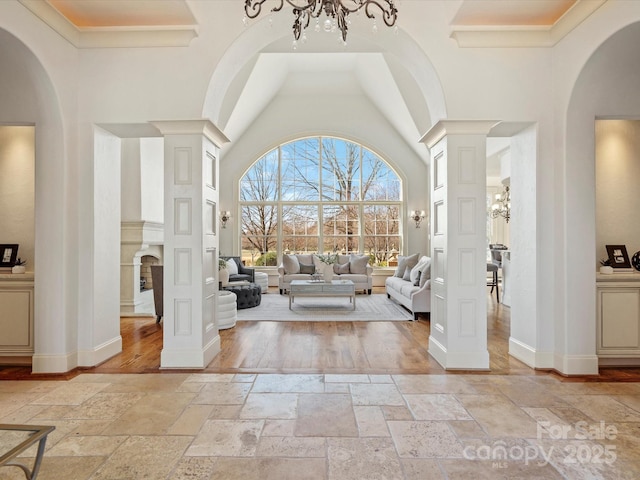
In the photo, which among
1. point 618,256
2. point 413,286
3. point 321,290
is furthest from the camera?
point 321,290

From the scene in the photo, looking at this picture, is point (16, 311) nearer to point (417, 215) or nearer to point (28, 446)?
point (28, 446)

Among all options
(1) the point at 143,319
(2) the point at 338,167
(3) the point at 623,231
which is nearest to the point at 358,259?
(2) the point at 338,167

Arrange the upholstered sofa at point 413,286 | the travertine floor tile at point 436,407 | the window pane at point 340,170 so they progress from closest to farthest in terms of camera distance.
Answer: the travertine floor tile at point 436,407 < the upholstered sofa at point 413,286 < the window pane at point 340,170

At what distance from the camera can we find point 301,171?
35.4 feet

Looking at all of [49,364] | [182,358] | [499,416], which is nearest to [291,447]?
[499,416]

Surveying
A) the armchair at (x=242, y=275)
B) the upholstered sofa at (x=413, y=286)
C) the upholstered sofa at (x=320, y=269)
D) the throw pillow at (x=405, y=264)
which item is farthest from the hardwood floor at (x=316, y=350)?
the upholstered sofa at (x=320, y=269)

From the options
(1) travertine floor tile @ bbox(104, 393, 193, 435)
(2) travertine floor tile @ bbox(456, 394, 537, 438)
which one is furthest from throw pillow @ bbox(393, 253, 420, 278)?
(1) travertine floor tile @ bbox(104, 393, 193, 435)

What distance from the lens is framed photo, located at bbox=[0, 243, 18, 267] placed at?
3920mm

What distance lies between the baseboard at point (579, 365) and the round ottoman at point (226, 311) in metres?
3.89

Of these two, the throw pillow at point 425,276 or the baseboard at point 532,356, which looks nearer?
the baseboard at point 532,356

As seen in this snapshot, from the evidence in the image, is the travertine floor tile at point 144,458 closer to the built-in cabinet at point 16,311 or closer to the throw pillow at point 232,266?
the built-in cabinet at point 16,311

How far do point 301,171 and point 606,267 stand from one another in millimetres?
8040

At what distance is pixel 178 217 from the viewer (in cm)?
367

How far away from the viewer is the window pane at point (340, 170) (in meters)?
10.7
